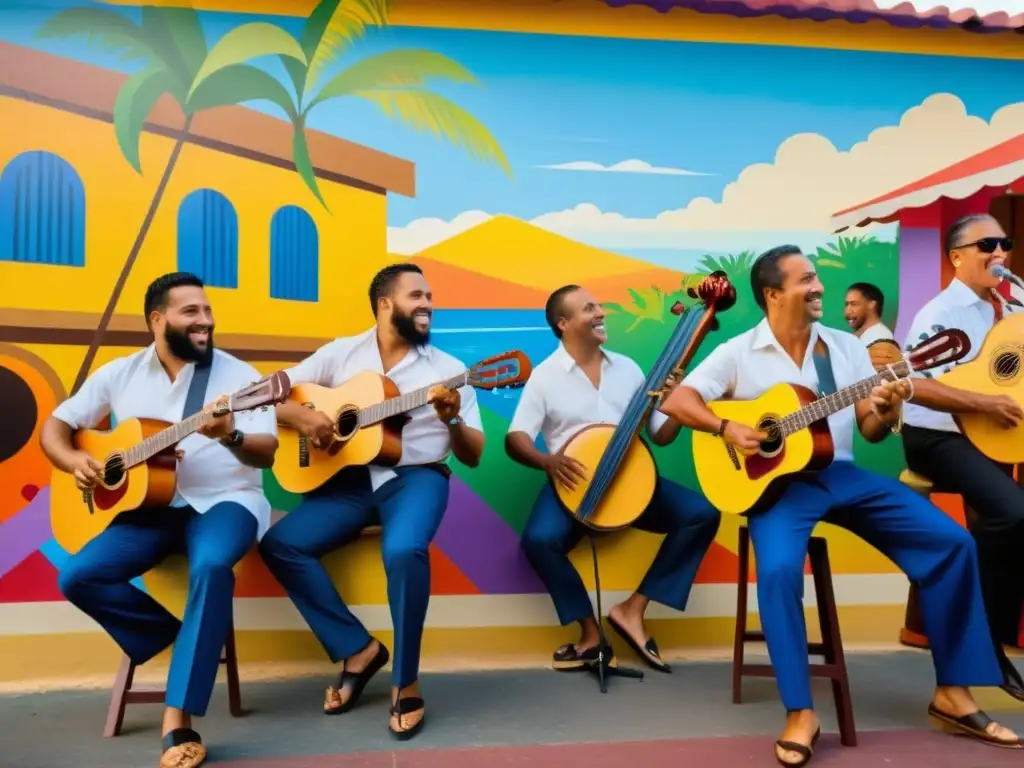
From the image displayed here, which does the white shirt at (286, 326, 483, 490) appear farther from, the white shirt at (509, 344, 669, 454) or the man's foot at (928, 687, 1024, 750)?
the man's foot at (928, 687, 1024, 750)

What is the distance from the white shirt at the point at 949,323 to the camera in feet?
13.4

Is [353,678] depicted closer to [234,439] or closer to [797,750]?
[234,439]

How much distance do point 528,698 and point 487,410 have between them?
1.43 m

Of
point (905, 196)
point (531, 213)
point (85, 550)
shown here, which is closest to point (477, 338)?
point (531, 213)

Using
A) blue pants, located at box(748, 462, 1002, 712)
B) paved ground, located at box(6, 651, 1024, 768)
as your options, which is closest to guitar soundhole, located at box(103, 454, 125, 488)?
paved ground, located at box(6, 651, 1024, 768)

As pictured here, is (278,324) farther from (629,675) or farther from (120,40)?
(629,675)

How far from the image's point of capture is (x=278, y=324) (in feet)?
14.9

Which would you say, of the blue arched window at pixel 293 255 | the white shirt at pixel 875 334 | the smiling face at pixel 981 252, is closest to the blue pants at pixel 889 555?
the smiling face at pixel 981 252

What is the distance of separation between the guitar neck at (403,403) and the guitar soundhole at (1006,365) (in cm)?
223

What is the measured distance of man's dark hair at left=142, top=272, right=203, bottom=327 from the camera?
155 inches

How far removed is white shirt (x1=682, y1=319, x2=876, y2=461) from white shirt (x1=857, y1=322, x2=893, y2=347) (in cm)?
109

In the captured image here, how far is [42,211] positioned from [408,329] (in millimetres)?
1841

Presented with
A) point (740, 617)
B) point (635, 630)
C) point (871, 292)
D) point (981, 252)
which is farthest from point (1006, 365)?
point (635, 630)

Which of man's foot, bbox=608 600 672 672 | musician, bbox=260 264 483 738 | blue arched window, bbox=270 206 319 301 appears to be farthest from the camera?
blue arched window, bbox=270 206 319 301
